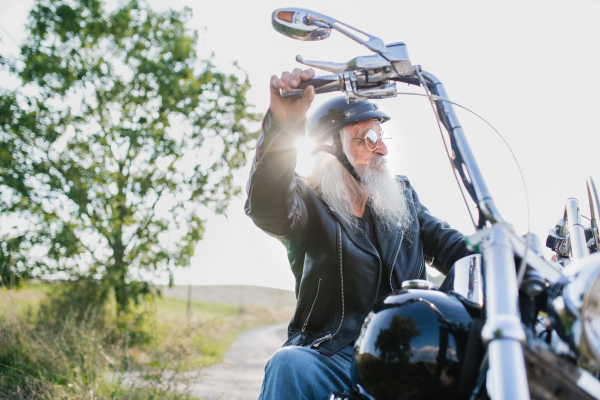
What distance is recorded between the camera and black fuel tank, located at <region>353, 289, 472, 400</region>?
0.92 metres

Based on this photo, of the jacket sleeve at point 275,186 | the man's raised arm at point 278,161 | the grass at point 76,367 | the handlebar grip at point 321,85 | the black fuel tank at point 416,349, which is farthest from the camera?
the grass at point 76,367

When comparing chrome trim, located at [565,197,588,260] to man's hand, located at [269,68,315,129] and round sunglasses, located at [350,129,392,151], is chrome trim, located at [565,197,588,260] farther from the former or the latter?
round sunglasses, located at [350,129,392,151]

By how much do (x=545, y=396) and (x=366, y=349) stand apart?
1.16ft

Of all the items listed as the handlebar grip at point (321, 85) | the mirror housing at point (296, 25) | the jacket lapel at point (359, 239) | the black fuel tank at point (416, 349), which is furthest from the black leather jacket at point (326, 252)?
the black fuel tank at point (416, 349)

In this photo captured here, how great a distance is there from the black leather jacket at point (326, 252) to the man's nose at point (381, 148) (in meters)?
0.55

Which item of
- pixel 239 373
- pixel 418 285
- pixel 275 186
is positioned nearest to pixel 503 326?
pixel 418 285

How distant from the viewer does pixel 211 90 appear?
1100 cm

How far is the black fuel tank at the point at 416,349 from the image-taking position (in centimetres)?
92

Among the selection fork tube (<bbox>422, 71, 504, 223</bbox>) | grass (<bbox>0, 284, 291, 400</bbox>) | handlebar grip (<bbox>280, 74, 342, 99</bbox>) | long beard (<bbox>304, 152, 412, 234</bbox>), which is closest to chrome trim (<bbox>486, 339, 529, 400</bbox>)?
fork tube (<bbox>422, 71, 504, 223</bbox>)

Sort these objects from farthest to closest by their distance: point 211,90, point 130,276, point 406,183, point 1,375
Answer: point 211,90 → point 130,276 → point 1,375 → point 406,183

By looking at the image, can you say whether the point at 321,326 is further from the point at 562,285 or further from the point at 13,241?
the point at 13,241

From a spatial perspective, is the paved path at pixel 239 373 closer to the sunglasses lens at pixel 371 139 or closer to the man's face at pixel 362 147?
the man's face at pixel 362 147

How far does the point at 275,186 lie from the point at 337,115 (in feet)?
4.16

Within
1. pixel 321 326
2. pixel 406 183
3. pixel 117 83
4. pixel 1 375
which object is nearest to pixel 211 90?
pixel 117 83
